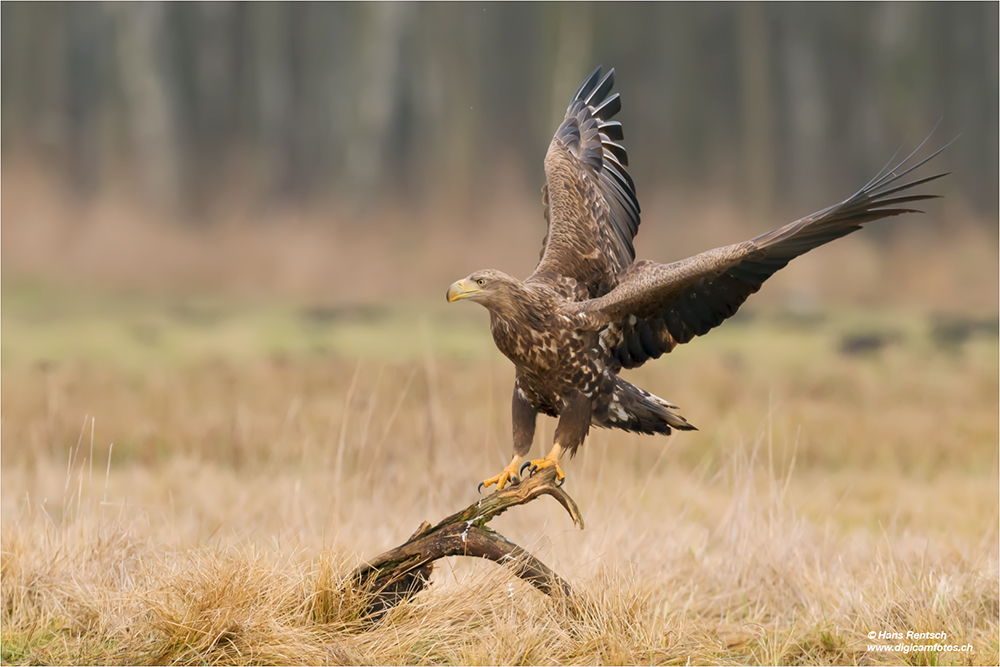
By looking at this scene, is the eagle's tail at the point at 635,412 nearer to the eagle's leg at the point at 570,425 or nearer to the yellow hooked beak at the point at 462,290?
the eagle's leg at the point at 570,425

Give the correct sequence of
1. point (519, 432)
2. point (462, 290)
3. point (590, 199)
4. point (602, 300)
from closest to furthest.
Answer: point (462, 290), point (602, 300), point (519, 432), point (590, 199)

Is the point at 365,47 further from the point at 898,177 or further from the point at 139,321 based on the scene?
the point at 898,177

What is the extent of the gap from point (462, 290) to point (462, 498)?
112 inches

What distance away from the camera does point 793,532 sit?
16.8 ft

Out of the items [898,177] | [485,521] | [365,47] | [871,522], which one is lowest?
[871,522]

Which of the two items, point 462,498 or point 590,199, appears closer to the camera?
point 590,199

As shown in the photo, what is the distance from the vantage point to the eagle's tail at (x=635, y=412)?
3.83 meters

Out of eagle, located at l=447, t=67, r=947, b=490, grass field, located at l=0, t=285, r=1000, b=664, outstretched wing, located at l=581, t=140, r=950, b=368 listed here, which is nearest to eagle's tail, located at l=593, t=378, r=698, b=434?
eagle, located at l=447, t=67, r=947, b=490

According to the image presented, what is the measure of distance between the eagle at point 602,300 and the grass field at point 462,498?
0.71 m

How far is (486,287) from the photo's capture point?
342 cm

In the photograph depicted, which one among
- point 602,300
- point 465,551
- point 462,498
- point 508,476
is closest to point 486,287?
point 602,300

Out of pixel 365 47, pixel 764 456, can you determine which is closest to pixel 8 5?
pixel 365 47

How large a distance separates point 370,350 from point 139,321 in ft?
12.8

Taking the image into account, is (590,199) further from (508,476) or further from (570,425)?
(508,476)
